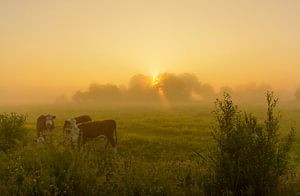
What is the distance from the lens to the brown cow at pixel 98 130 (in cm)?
2378

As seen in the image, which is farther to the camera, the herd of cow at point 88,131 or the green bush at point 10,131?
the herd of cow at point 88,131

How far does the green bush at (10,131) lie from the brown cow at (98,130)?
3332 millimetres

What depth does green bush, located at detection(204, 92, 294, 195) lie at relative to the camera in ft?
Answer: 41.3

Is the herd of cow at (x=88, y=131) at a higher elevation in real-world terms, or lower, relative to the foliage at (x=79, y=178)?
higher

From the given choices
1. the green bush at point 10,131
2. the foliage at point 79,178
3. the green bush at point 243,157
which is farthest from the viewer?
the green bush at point 10,131

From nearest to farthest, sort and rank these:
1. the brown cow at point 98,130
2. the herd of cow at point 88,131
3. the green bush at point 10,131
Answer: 1. the green bush at point 10,131
2. the herd of cow at point 88,131
3. the brown cow at point 98,130

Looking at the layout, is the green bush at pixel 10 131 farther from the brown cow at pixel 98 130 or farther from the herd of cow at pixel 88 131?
the brown cow at pixel 98 130

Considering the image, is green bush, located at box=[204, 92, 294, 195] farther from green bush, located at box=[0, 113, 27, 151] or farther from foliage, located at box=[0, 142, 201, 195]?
green bush, located at box=[0, 113, 27, 151]

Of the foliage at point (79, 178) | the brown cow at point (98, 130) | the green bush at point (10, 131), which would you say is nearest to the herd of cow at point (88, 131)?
the brown cow at point (98, 130)

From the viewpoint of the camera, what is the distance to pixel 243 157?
41.5 feet

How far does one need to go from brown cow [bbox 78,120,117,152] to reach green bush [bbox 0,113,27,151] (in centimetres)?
333

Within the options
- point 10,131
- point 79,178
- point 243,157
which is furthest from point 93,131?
point 243,157

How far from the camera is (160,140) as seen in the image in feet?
88.1

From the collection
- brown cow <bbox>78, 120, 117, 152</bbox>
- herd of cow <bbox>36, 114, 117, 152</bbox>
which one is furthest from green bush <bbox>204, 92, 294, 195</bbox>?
brown cow <bbox>78, 120, 117, 152</bbox>
